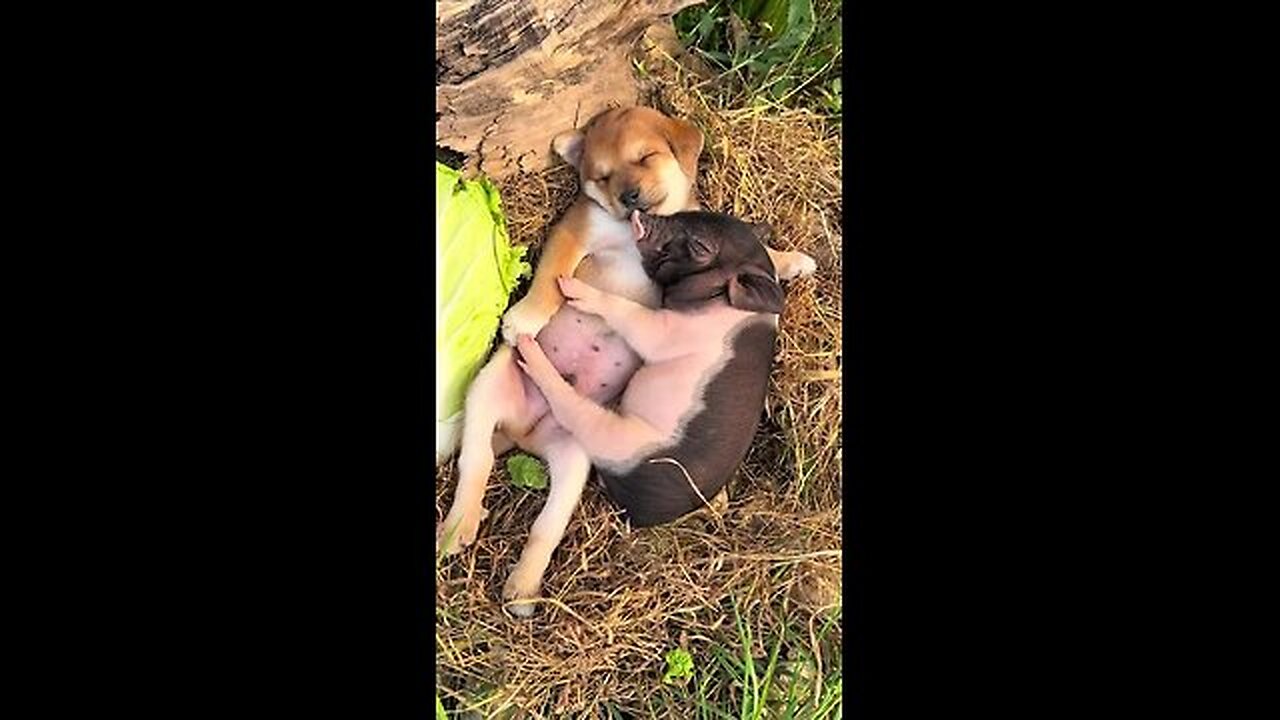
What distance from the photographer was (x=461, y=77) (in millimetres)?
2971

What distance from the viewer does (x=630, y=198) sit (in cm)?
300

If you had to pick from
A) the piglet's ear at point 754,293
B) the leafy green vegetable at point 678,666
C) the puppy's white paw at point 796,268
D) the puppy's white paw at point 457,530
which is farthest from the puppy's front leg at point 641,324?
the leafy green vegetable at point 678,666

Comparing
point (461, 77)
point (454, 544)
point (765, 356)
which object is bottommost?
point (454, 544)

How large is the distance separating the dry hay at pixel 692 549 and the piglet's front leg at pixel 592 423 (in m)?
0.09

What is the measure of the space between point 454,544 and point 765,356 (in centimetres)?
62

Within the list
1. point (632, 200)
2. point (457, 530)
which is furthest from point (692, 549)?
point (632, 200)

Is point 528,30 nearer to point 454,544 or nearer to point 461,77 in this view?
point 461,77

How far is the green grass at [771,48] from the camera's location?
3.09 meters

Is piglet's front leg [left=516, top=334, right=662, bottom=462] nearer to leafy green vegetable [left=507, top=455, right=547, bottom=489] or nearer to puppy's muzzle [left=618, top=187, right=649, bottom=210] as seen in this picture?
leafy green vegetable [left=507, top=455, right=547, bottom=489]

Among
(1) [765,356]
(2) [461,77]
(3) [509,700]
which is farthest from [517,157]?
(3) [509,700]

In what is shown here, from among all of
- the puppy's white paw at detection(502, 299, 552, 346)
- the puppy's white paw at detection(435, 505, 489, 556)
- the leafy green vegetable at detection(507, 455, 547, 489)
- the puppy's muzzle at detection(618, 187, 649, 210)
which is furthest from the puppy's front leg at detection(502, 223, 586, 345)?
the puppy's white paw at detection(435, 505, 489, 556)

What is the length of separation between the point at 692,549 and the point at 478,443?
1.34ft

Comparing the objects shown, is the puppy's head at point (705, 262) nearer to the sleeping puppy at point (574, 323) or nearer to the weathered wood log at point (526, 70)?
the sleeping puppy at point (574, 323)

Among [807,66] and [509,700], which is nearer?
[509,700]
